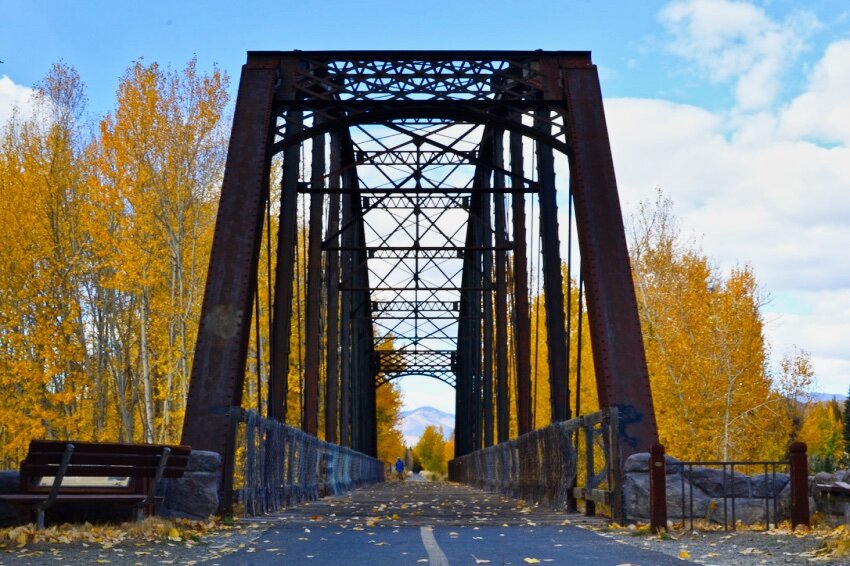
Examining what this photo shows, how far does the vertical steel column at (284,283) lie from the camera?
16.9 m

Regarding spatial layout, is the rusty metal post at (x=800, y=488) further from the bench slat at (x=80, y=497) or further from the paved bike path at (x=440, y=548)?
the bench slat at (x=80, y=497)

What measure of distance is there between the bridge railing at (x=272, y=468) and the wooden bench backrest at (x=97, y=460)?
6.30ft

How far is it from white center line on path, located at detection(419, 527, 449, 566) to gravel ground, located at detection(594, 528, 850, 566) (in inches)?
67.4

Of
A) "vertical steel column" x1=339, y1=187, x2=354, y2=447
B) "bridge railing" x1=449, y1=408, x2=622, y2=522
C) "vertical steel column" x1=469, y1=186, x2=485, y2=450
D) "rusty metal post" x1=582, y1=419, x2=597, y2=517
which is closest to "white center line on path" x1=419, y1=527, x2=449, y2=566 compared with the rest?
"bridge railing" x1=449, y1=408, x2=622, y2=522

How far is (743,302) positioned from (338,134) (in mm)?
14565

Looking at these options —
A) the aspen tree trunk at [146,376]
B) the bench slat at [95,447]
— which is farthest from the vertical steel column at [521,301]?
the bench slat at [95,447]

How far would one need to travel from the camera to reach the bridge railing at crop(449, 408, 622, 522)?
469 inches

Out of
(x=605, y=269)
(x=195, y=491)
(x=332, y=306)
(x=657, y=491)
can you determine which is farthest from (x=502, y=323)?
(x=657, y=491)

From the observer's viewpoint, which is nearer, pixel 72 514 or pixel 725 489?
pixel 72 514

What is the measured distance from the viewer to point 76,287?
29.4m

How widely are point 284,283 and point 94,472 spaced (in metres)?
8.74

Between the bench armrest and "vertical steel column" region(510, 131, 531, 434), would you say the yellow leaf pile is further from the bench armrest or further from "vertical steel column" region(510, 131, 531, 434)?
"vertical steel column" region(510, 131, 531, 434)

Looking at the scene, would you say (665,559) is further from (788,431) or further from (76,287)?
(788,431)

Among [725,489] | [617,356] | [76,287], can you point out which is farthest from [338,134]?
[725,489]
